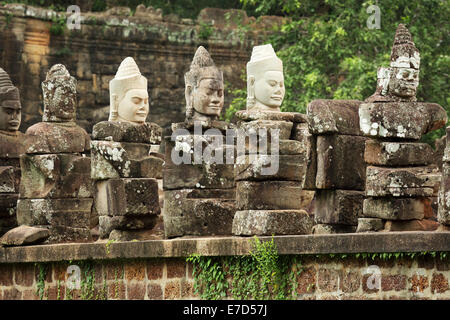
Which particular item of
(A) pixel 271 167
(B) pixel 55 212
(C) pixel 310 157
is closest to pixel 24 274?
(B) pixel 55 212

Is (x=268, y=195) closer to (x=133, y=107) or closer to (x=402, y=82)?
(x=402, y=82)

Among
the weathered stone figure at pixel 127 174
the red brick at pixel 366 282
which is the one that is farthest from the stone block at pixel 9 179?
the red brick at pixel 366 282

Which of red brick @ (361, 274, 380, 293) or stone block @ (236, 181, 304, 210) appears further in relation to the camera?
stone block @ (236, 181, 304, 210)

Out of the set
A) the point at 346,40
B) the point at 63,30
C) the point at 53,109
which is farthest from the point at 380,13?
the point at 53,109

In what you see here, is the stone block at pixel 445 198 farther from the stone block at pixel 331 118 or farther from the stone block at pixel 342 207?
the stone block at pixel 331 118

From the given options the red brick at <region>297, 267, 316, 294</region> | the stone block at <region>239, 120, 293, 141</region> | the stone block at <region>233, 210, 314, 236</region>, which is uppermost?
the stone block at <region>239, 120, 293, 141</region>

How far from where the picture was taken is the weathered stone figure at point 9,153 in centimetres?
1873

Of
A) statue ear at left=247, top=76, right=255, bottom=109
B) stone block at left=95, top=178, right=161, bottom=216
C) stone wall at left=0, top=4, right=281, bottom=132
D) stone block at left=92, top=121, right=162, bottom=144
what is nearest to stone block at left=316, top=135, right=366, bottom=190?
statue ear at left=247, top=76, right=255, bottom=109

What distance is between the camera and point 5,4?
28.6 meters

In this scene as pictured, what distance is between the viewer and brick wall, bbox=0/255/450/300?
1408cm

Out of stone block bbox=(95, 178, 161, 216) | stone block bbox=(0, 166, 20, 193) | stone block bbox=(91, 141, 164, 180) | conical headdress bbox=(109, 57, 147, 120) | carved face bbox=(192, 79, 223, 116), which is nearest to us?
carved face bbox=(192, 79, 223, 116)

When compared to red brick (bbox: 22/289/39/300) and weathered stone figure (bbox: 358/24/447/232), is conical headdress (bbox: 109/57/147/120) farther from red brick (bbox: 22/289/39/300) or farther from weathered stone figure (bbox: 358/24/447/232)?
weathered stone figure (bbox: 358/24/447/232)

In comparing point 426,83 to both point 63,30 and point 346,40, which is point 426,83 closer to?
point 346,40

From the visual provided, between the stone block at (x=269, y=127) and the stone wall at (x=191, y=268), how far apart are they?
47.3 inches
